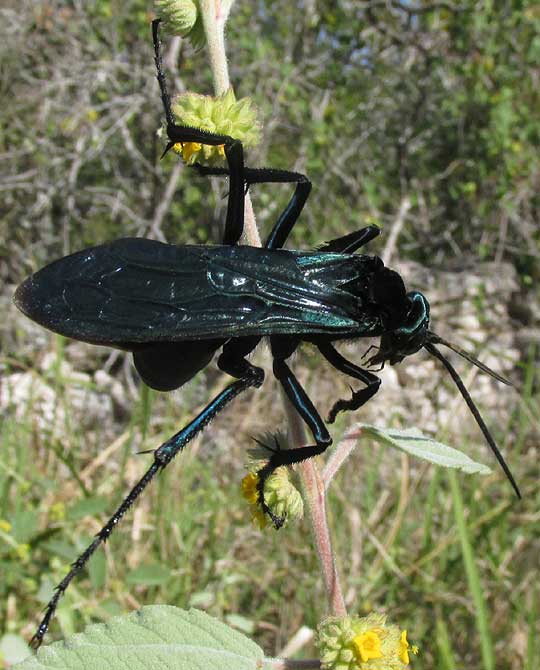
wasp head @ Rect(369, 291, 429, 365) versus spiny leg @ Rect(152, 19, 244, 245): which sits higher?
spiny leg @ Rect(152, 19, 244, 245)

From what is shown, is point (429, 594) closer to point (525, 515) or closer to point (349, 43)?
point (525, 515)

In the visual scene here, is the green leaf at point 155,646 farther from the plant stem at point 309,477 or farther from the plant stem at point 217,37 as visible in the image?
the plant stem at point 217,37

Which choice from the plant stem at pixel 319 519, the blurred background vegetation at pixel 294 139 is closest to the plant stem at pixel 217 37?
the plant stem at pixel 319 519

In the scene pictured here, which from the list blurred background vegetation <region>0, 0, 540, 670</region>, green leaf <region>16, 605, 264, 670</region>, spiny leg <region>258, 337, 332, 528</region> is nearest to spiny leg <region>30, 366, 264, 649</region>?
spiny leg <region>258, 337, 332, 528</region>

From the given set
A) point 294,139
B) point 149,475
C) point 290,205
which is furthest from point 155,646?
point 294,139

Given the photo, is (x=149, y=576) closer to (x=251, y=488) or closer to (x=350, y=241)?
(x=251, y=488)

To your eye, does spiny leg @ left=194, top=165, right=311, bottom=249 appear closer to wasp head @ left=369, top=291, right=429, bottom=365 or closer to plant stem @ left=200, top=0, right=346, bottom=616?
wasp head @ left=369, top=291, right=429, bottom=365
